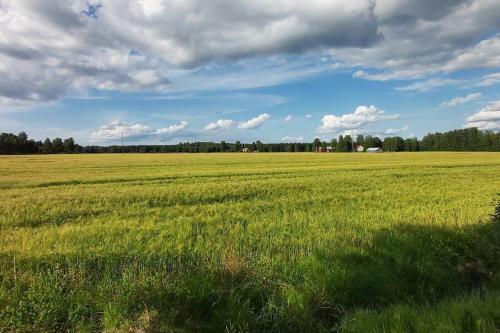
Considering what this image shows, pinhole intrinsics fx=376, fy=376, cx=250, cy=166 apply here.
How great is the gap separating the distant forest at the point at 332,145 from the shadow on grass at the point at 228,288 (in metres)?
129

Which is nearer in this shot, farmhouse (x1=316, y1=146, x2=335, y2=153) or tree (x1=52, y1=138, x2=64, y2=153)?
tree (x1=52, y1=138, x2=64, y2=153)

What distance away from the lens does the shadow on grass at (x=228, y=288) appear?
5.11 meters

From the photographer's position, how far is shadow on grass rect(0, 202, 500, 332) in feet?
16.8

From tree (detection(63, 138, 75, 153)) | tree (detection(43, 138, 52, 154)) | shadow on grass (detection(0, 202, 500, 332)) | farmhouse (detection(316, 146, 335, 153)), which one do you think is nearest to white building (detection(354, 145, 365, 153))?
farmhouse (detection(316, 146, 335, 153))

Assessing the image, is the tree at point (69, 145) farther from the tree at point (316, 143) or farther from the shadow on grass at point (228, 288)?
the shadow on grass at point (228, 288)

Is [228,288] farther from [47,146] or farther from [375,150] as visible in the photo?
[375,150]

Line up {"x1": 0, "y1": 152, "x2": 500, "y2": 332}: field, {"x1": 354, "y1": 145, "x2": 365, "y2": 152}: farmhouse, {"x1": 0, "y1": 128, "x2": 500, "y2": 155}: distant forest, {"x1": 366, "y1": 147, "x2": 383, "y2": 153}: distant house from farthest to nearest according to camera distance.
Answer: {"x1": 354, "y1": 145, "x2": 365, "y2": 152}: farmhouse → {"x1": 366, "y1": 147, "x2": 383, "y2": 153}: distant house → {"x1": 0, "y1": 128, "x2": 500, "y2": 155}: distant forest → {"x1": 0, "y1": 152, "x2": 500, "y2": 332}: field

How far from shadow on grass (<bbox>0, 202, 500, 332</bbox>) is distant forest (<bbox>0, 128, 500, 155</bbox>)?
129 meters

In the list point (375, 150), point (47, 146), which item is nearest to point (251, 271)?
point (47, 146)

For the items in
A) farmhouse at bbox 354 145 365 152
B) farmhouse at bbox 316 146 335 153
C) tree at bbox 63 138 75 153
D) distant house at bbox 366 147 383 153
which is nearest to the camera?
tree at bbox 63 138 75 153

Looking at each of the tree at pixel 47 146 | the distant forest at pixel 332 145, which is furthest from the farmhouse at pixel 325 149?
the tree at pixel 47 146

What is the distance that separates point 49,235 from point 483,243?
10902 mm

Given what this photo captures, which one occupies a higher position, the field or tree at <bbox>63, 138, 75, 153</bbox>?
tree at <bbox>63, 138, 75, 153</bbox>

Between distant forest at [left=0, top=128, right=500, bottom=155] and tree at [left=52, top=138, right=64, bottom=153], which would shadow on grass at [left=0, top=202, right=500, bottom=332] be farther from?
tree at [left=52, top=138, right=64, bottom=153]
